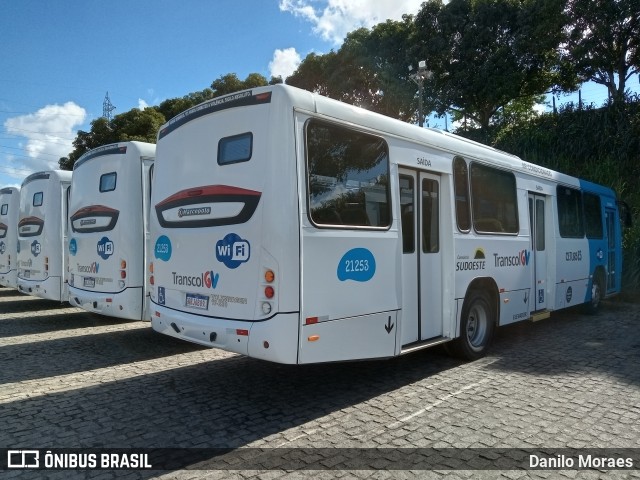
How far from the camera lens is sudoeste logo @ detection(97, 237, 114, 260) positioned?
797 centimetres

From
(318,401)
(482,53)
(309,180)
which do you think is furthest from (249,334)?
(482,53)

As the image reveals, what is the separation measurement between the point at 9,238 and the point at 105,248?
6724 mm

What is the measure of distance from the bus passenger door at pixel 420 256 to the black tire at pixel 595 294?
671 cm

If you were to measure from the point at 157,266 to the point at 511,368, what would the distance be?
5.05 metres

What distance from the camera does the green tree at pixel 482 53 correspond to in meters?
23.1

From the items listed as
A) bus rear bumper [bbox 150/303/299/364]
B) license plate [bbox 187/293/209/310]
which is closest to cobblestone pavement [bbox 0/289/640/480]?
bus rear bumper [bbox 150/303/299/364]

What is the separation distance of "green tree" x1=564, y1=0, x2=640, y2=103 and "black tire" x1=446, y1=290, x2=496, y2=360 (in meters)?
17.0

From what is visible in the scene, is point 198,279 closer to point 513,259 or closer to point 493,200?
point 493,200

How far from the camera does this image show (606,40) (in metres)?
19.0

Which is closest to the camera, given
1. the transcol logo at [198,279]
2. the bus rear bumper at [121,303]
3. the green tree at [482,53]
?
the transcol logo at [198,279]

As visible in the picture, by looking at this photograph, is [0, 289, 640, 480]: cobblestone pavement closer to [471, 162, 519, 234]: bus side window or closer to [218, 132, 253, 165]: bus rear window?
[471, 162, 519, 234]: bus side window

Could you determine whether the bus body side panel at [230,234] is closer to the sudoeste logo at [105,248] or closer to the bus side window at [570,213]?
the sudoeste logo at [105,248]

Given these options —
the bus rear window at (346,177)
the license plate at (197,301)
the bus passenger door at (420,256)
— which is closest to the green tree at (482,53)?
the bus passenger door at (420,256)

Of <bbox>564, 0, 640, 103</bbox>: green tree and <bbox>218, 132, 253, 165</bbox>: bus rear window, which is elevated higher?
<bbox>564, 0, 640, 103</bbox>: green tree
